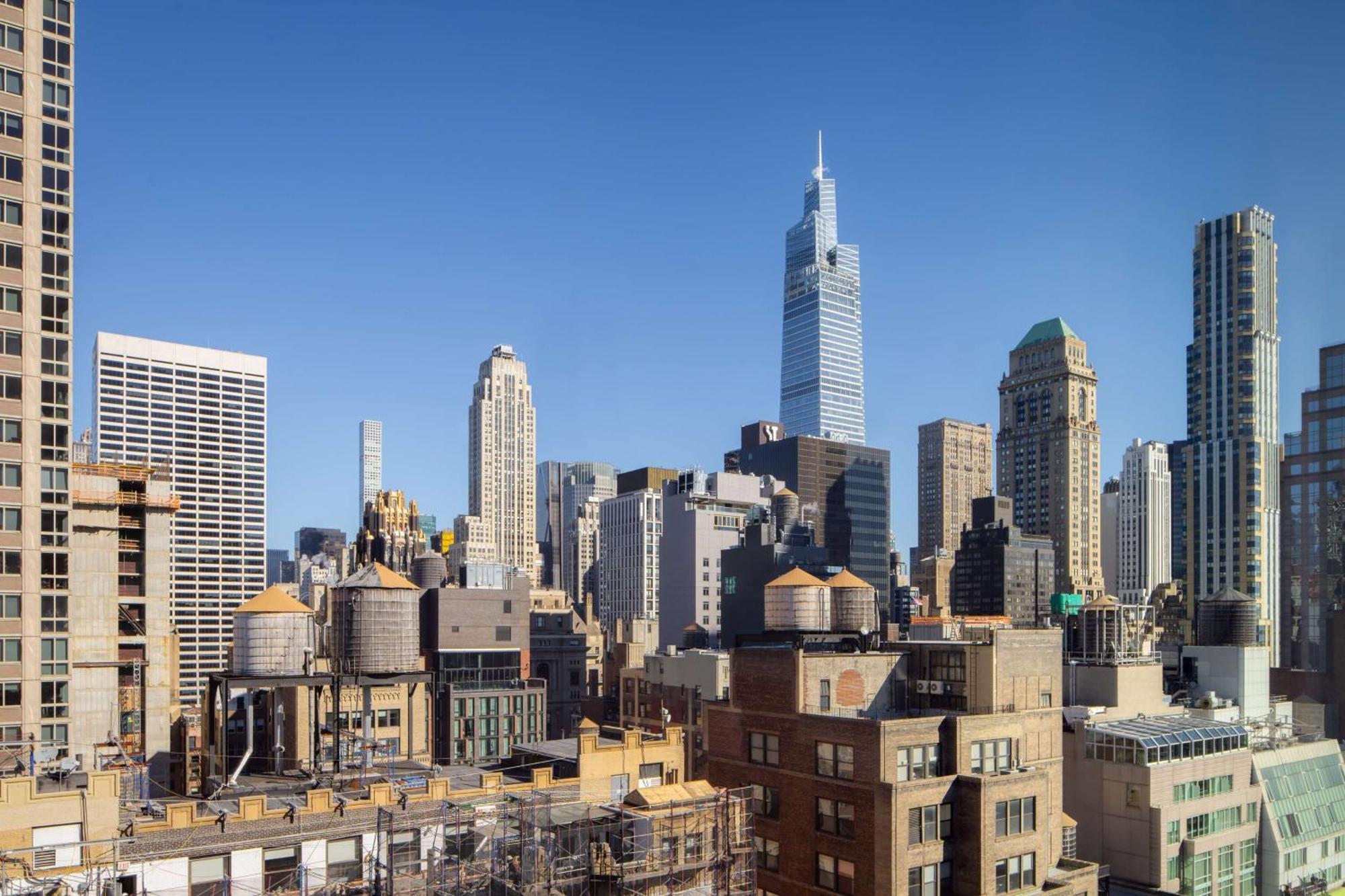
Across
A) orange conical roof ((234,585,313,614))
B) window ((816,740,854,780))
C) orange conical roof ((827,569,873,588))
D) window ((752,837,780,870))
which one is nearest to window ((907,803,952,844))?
window ((816,740,854,780))

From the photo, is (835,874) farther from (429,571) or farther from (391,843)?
(429,571)

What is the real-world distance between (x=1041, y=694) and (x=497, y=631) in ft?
267

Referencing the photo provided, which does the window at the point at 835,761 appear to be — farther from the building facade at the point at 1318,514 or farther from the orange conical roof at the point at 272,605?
the orange conical roof at the point at 272,605

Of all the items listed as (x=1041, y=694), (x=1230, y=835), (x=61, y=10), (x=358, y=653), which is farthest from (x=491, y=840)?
(x=61, y=10)

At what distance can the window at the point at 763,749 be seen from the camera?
61.4m

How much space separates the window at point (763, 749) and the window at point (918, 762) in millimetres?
8500

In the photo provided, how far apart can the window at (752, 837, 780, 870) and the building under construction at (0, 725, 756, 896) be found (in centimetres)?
969

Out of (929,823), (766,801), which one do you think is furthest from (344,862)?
(929,823)

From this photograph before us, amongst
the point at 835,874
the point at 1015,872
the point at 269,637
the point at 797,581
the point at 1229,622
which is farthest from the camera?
the point at 1229,622

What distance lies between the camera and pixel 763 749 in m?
62.4

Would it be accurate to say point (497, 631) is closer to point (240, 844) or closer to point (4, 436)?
point (4, 436)

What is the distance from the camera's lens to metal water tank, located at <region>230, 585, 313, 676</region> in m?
56.0

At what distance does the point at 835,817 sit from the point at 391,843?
2592 cm

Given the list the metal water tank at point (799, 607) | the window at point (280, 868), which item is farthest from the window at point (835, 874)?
the window at point (280, 868)
